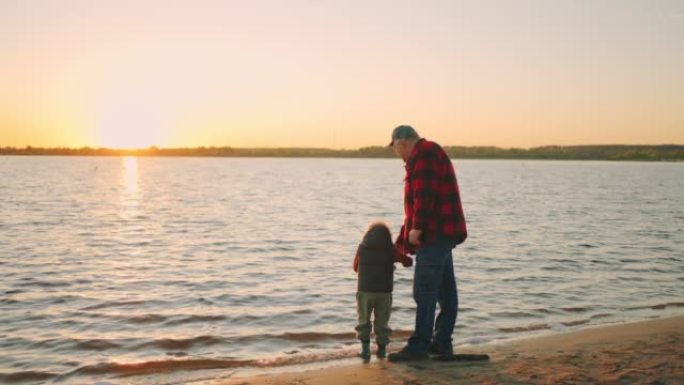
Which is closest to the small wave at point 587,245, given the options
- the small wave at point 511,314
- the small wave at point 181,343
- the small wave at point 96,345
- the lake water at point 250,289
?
the lake water at point 250,289

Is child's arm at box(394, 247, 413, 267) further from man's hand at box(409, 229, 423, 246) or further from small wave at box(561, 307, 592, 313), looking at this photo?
small wave at box(561, 307, 592, 313)

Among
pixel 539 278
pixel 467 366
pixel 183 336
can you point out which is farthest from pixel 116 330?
pixel 539 278

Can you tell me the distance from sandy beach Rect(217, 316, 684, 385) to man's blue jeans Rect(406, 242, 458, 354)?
28 centimetres

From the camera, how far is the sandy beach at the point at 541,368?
20.6 ft

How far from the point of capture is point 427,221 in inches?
262

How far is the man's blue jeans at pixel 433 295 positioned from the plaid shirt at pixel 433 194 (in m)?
0.17

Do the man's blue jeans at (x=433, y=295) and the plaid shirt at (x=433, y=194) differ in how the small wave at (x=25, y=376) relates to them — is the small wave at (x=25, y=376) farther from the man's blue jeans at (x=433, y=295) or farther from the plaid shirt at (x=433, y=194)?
the plaid shirt at (x=433, y=194)

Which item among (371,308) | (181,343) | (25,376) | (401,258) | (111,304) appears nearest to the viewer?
(401,258)

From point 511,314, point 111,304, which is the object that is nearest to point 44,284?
point 111,304

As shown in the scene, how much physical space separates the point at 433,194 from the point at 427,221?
278 mm

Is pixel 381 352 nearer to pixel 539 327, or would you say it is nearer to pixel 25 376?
pixel 539 327

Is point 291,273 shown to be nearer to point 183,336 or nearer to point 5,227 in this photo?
point 183,336

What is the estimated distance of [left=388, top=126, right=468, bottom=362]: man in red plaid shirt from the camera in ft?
21.8

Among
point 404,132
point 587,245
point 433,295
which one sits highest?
point 404,132
